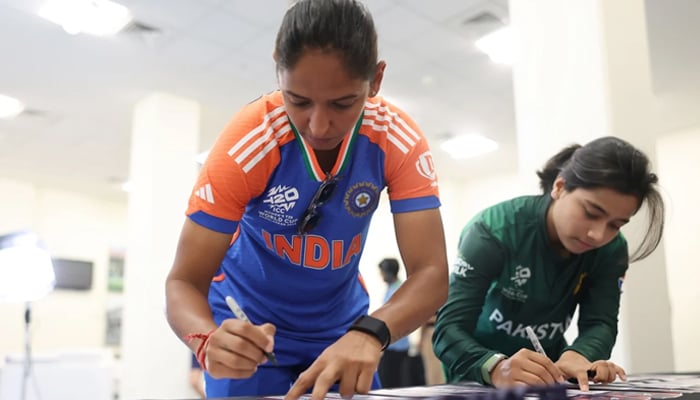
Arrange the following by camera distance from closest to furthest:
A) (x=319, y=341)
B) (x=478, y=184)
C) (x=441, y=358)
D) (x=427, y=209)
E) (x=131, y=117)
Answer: (x=427, y=209) → (x=319, y=341) → (x=441, y=358) → (x=131, y=117) → (x=478, y=184)

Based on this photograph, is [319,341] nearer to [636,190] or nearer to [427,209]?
[427,209]

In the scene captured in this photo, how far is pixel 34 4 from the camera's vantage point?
3561 mm

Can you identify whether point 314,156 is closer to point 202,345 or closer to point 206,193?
point 206,193

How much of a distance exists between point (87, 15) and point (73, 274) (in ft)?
17.7

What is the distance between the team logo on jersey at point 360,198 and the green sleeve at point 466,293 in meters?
0.31

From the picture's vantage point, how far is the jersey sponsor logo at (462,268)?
132cm

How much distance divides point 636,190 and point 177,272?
931 millimetres

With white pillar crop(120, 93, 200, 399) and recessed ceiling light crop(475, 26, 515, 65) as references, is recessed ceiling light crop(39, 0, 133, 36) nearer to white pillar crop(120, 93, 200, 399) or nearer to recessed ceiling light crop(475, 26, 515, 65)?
white pillar crop(120, 93, 200, 399)

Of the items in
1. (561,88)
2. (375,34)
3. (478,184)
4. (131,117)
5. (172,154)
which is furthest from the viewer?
(478,184)

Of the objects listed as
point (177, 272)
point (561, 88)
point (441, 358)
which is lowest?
point (441, 358)

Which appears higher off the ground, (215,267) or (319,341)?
(215,267)

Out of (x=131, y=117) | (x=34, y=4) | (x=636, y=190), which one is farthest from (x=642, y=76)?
(x=131, y=117)

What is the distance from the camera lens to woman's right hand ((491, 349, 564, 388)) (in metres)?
1.03

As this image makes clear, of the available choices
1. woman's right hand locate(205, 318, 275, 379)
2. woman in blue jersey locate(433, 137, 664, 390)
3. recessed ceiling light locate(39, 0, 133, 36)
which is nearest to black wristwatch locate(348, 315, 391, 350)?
woman's right hand locate(205, 318, 275, 379)
